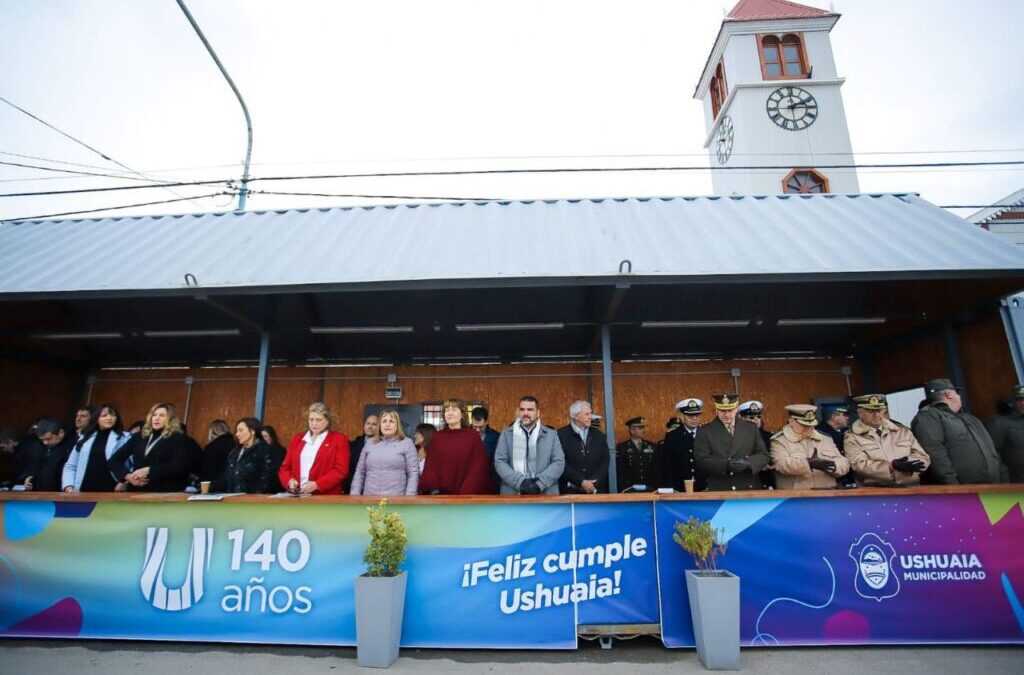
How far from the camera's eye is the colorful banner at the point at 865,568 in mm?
3771

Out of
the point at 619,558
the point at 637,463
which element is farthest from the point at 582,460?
the point at 637,463

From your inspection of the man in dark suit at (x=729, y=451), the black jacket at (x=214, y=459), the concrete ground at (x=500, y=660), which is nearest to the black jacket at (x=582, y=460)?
the man in dark suit at (x=729, y=451)

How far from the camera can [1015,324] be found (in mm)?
5445

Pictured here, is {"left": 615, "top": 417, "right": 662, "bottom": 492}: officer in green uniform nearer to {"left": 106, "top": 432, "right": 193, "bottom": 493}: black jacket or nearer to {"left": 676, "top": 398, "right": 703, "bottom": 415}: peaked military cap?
{"left": 676, "top": 398, "right": 703, "bottom": 415}: peaked military cap

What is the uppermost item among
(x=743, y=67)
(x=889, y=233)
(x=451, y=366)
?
(x=743, y=67)

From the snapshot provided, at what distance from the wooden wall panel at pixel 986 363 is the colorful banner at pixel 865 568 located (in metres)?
2.32

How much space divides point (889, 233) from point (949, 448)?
8.34 ft

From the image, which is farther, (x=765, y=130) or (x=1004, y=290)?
(x=765, y=130)

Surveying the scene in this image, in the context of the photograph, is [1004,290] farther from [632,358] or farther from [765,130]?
[765,130]

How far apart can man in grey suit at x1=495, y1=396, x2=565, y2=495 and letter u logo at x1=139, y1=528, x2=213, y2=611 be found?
7.95 ft

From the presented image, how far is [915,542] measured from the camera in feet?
12.6

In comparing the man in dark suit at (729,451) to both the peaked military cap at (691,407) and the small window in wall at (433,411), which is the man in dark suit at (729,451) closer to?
the peaked military cap at (691,407)

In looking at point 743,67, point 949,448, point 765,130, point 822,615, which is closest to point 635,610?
point 822,615

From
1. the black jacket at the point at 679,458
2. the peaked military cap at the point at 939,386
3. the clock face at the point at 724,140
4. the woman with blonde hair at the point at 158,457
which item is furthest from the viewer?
the clock face at the point at 724,140
